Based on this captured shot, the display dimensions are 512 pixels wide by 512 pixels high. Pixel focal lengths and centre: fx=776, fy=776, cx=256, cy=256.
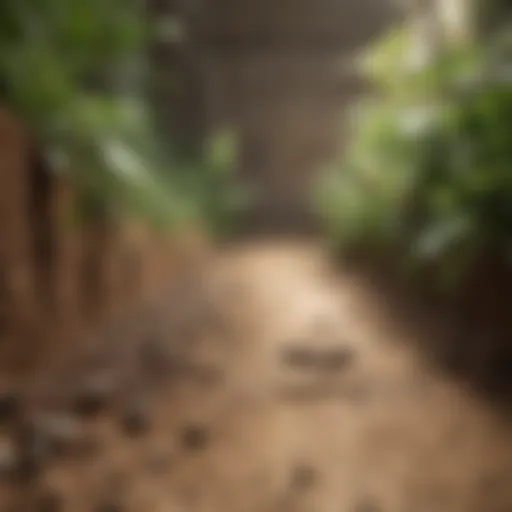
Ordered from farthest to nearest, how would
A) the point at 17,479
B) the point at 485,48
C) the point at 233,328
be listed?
1. the point at 233,328
2. the point at 485,48
3. the point at 17,479

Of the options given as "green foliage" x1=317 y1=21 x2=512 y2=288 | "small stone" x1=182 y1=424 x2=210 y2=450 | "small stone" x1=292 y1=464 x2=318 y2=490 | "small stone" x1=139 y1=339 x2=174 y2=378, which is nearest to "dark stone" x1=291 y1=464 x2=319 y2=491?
"small stone" x1=292 y1=464 x2=318 y2=490

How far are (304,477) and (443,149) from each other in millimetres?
971

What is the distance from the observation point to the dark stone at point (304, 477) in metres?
1.25

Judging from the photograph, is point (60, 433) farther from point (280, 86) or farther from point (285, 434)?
point (280, 86)

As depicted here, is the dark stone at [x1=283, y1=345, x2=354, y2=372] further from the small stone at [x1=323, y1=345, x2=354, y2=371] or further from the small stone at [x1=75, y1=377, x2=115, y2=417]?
the small stone at [x1=75, y1=377, x2=115, y2=417]

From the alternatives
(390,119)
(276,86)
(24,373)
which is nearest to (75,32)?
(24,373)

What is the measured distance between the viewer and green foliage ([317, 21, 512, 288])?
168 centimetres

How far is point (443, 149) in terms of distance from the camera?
1.91m

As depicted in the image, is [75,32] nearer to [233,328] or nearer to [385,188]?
[233,328]

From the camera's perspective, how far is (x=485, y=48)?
1860 mm

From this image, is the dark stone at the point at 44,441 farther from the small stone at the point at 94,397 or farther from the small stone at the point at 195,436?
the small stone at the point at 195,436

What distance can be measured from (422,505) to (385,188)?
162 centimetres

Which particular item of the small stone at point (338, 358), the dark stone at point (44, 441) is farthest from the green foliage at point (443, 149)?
the dark stone at point (44, 441)

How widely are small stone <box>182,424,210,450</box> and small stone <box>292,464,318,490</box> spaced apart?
0.61 feet
